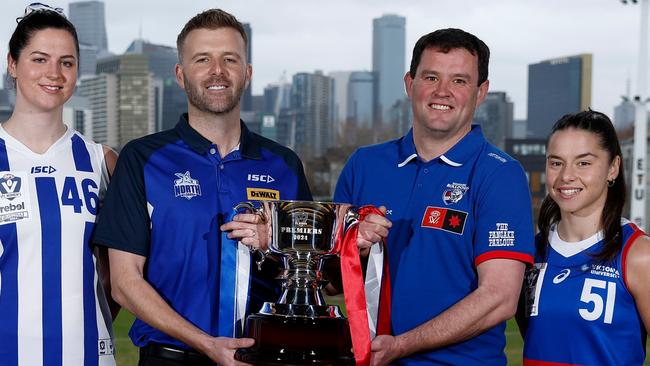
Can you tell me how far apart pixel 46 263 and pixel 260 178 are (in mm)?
859

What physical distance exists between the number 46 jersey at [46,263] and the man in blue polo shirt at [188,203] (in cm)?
20

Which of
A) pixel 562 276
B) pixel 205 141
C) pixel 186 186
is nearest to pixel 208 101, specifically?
pixel 205 141

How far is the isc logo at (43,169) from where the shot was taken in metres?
3.48

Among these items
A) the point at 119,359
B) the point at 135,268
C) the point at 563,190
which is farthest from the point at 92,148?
the point at 119,359

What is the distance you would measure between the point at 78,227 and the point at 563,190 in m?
1.82

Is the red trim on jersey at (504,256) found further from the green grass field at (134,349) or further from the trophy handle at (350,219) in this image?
the green grass field at (134,349)

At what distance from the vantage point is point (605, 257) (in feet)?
10.8

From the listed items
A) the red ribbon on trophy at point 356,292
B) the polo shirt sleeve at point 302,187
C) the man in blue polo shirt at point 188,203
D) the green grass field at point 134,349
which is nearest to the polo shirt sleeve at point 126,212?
the man in blue polo shirt at point 188,203

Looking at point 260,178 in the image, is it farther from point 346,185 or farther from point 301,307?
point 301,307

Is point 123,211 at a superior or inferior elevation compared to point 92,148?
inferior

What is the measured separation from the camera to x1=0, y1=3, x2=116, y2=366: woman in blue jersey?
339 cm

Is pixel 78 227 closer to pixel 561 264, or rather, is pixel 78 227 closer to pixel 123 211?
Result: pixel 123 211

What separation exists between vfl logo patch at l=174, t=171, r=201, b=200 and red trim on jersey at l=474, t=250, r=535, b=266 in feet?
3.42

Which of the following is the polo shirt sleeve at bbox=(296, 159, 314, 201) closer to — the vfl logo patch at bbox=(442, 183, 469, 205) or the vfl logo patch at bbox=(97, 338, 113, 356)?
the vfl logo patch at bbox=(442, 183, 469, 205)
